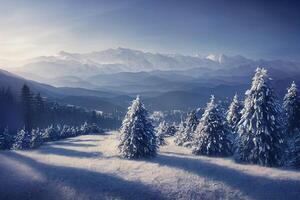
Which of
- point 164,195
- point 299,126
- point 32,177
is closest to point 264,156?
point 299,126

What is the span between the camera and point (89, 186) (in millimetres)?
46156

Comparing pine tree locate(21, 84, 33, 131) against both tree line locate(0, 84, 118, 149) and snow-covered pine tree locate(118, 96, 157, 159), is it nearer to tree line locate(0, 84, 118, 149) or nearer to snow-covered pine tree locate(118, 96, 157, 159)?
tree line locate(0, 84, 118, 149)

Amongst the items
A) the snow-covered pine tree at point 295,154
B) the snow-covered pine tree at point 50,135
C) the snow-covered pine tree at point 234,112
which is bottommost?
the snow-covered pine tree at point 50,135

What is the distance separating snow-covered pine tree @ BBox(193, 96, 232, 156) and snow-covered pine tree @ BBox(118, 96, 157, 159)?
972 cm

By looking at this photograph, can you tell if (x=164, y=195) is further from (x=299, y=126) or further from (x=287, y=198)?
(x=299, y=126)

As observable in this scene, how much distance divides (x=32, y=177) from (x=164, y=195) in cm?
2182

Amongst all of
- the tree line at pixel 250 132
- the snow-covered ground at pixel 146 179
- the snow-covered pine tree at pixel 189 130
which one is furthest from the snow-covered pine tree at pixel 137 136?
the snow-covered pine tree at pixel 189 130

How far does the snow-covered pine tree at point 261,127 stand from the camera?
5144cm

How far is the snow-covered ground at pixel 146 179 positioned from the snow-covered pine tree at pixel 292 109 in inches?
640

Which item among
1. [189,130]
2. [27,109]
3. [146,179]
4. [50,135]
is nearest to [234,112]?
[189,130]

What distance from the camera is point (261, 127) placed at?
51812mm

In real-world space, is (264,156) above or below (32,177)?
above

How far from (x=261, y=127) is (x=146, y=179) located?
823 inches

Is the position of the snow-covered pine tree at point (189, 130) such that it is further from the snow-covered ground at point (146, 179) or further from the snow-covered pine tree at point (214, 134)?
the snow-covered ground at point (146, 179)
